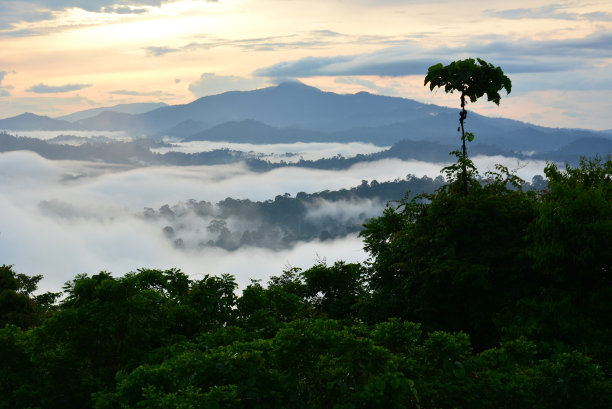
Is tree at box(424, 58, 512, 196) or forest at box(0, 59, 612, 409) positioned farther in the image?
tree at box(424, 58, 512, 196)

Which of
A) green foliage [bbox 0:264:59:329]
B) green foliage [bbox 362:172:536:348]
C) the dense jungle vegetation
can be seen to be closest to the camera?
the dense jungle vegetation

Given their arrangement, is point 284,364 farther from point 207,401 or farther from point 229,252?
point 229,252

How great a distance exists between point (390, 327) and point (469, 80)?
27.3 ft

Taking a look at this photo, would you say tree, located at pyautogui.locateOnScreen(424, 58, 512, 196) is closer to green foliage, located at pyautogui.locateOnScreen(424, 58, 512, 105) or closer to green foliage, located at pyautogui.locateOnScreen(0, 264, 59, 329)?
green foliage, located at pyautogui.locateOnScreen(424, 58, 512, 105)

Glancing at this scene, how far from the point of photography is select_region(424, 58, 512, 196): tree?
13.9 meters

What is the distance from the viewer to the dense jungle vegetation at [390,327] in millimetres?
7031

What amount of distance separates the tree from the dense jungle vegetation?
7.22 ft

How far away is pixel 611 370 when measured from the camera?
9250 millimetres

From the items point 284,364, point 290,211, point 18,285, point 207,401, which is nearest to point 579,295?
point 284,364

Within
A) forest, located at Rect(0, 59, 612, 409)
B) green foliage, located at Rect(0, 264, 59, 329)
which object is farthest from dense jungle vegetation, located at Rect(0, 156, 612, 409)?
green foliage, located at Rect(0, 264, 59, 329)

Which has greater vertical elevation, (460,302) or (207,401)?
(207,401)

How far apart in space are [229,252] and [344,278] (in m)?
154

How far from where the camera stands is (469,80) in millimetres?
14031

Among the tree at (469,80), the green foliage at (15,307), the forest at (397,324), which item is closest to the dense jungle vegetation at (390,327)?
the forest at (397,324)
